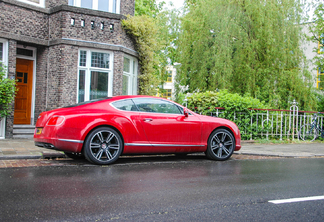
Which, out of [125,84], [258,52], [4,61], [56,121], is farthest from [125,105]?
[258,52]

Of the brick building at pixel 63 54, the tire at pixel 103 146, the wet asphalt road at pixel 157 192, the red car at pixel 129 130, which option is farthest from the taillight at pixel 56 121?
the brick building at pixel 63 54

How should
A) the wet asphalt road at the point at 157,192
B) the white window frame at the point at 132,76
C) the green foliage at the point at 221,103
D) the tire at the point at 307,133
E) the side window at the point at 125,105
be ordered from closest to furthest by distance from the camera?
the wet asphalt road at the point at 157,192 → the side window at the point at 125,105 → the green foliage at the point at 221,103 → the white window frame at the point at 132,76 → the tire at the point at 307,133

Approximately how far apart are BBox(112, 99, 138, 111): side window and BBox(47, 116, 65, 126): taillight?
3.83ft

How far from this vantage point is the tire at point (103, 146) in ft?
22.4

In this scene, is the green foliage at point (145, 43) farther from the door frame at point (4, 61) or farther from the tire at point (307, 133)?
the tire at point (307, 133)

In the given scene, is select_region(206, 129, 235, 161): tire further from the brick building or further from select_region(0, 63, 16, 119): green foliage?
select_region(0, 63, 16, 119): green foliage

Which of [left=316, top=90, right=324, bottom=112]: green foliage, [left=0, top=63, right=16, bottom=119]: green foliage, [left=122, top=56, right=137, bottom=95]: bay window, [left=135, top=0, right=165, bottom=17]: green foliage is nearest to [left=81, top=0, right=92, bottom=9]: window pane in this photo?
[left=122, top=56, right=137, bottom=95]: bay window

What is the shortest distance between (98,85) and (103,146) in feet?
21.6

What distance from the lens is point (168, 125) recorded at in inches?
301

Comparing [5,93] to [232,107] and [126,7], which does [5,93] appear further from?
[232,107]

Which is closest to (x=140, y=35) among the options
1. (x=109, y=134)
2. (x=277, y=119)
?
(x=277, y=119)

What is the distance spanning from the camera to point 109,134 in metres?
6.99

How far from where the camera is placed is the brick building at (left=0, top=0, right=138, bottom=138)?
12.6m

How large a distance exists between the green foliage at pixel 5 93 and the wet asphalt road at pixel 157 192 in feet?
19.2
